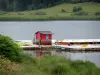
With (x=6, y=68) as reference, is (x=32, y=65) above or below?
below

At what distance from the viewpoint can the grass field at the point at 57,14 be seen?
117250 mm

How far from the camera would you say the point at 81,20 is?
116438 millimetres

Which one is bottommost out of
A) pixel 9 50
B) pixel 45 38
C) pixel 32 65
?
pixel 32 65

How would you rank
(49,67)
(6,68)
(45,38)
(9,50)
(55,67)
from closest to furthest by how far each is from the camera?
(6,68)
(55,67)
(49,67)
(9,50)
(45,38)

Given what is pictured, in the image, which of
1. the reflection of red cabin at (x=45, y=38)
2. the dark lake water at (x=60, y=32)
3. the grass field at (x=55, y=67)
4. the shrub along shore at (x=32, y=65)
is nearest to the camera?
the shrub along shore at (x=32, y=65)

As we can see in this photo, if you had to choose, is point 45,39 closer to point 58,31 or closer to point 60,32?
point 60,32

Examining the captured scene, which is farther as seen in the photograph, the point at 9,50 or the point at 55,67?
the point at 9,50

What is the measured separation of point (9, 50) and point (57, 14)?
98980 mm

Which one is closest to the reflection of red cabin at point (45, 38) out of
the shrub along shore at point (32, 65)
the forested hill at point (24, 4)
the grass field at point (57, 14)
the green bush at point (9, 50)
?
the shrub along shore at point (32, 65)

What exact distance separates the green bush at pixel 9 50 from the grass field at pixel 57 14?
305 ft

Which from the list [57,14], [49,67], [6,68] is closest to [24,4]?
[57,14]

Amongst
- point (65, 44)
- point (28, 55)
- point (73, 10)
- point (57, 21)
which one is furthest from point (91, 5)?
point (28, 55)

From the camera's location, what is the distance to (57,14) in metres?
121

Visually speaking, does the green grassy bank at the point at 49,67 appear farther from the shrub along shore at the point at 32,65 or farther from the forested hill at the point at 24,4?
the forested hill at the point at 24,4
